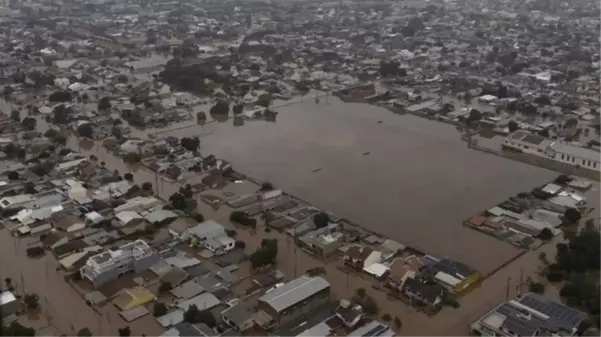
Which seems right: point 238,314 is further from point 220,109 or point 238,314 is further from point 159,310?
point 220,109

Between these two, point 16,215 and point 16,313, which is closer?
point 16,313

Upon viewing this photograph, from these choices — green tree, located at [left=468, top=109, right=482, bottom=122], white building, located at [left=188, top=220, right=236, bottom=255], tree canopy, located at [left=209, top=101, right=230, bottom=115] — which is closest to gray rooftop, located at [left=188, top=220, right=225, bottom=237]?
white building, located at [left=188, top=220, right=236, bottom=255]

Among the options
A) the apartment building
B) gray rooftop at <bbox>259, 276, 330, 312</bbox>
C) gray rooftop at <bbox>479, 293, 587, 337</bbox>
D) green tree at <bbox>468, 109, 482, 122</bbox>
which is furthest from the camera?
green tree at <bbox>468, 109, 482, 122</bbox>

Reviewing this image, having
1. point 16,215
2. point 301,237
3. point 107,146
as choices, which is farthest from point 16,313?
point 107,146

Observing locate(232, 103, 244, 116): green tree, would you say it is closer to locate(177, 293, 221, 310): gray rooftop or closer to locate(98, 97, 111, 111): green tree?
locate(98, 97, 111, 111): green tree

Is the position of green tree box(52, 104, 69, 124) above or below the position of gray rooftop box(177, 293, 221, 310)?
above

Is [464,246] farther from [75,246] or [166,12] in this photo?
[166,12]
